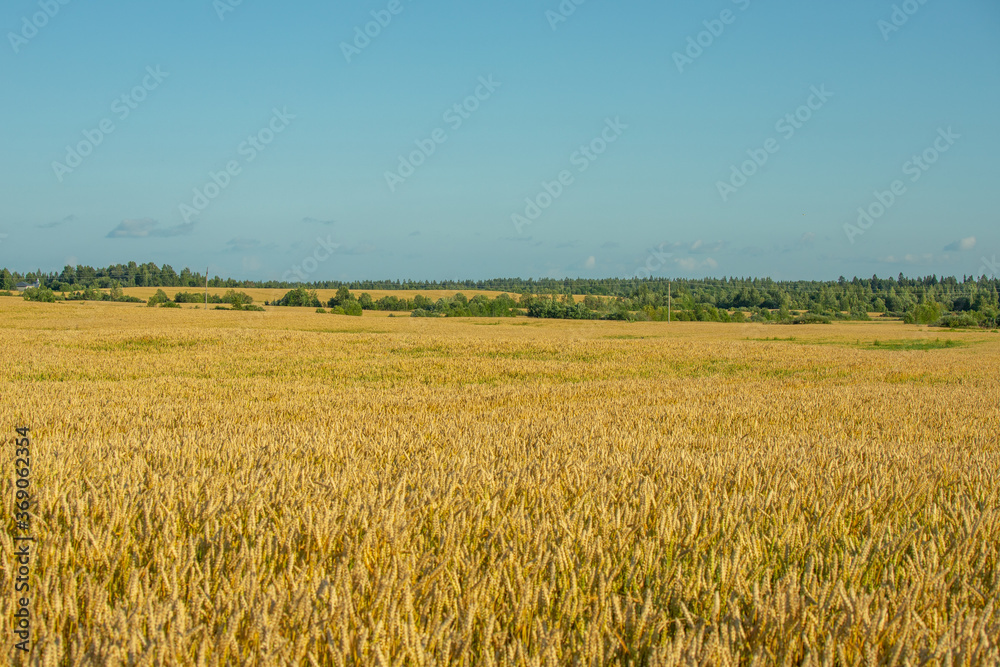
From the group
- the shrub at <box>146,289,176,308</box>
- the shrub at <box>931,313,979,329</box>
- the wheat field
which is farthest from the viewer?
the shrub at <box>146,289,176,308</box>

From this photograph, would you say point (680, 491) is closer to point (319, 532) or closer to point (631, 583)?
point (631, 583)

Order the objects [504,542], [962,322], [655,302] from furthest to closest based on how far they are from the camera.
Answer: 1. [655,302]
2. [962,322]
3. [504,542]

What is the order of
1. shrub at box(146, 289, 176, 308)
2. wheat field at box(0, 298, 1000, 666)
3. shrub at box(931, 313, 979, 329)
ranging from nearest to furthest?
wheat field at box(0, 298, 1000, 666) < shrub at box(931, 313, 979, 329) < shrub at box(146, 289, 176, 308)

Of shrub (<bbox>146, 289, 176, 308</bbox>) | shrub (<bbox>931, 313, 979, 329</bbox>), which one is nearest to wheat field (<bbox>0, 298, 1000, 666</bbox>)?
shrub (<bbox>931, 313, 979, 329</bbox>)

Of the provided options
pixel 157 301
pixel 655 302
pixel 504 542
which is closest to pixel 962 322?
pixel 655 302

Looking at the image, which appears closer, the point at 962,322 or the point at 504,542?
the point at 504,542

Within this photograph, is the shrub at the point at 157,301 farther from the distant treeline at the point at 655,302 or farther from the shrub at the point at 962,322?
the shrub at the point at 962,322

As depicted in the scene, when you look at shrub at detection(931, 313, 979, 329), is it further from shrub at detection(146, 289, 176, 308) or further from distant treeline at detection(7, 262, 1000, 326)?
shrub at detection(146, 289, 176, 308)

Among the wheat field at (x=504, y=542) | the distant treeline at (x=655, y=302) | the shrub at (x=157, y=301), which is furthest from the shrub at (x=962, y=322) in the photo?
the shrub at (x=157, y=301)

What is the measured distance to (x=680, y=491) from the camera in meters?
3.80

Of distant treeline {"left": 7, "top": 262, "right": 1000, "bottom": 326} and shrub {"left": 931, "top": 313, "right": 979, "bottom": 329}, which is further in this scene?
distant treeline {"left": 7, "top": 262, "right": 1000, "bottom": 326}

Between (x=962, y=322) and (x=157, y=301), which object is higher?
(x=157, y=301)

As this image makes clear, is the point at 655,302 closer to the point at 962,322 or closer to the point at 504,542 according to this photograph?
the point at 962,322

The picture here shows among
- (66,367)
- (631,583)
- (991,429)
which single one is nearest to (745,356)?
(991,429)
